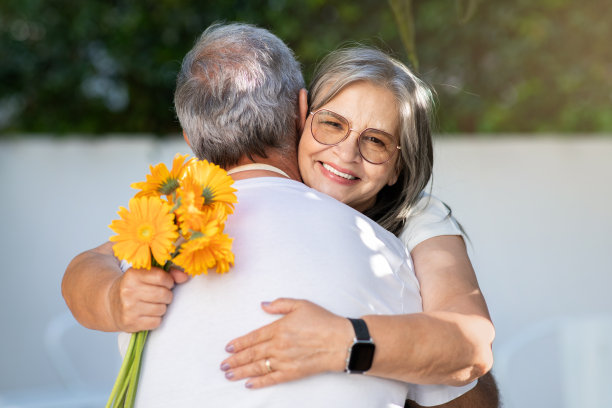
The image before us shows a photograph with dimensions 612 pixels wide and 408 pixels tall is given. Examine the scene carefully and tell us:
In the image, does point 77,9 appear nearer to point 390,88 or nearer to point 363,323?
point 390,88

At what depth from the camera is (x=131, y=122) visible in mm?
5121

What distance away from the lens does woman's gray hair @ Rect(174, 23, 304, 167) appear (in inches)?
66.6

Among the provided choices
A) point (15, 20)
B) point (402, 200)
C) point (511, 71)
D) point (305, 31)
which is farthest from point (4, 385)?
point (511, 71)

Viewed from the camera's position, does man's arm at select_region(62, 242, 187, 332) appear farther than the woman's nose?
No

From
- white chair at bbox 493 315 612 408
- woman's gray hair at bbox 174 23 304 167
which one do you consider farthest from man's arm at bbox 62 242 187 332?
white chair at bbox 493 315 612 408

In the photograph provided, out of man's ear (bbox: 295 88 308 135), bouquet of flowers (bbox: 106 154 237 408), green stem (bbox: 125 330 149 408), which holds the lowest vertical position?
green stem (bbox: 125 330 149 408)

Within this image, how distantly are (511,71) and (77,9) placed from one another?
3.09 metres

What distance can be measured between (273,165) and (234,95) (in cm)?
20

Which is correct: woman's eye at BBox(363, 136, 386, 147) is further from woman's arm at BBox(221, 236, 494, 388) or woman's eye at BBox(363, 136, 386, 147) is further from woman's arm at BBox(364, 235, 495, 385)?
woman's arm at BBox(221, 236, 494, 388)

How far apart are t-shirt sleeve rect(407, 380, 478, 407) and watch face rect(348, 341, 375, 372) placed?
9.7 inches

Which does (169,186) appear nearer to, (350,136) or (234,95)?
(234,95)

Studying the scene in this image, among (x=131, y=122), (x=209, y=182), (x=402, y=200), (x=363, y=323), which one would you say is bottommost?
(x=363, y=323)

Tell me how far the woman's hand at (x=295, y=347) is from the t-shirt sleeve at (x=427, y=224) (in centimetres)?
48

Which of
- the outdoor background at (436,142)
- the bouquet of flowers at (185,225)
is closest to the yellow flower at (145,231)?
the bouquet of flowers at (185,225)
